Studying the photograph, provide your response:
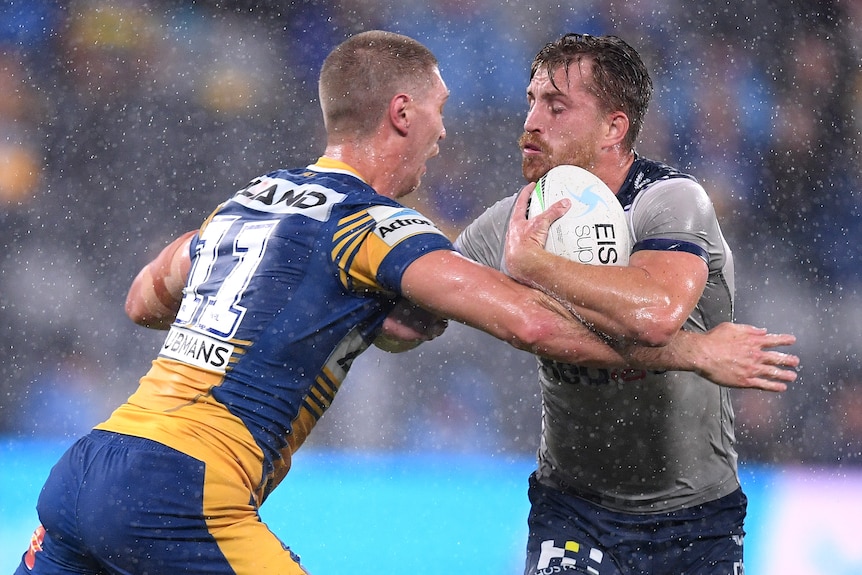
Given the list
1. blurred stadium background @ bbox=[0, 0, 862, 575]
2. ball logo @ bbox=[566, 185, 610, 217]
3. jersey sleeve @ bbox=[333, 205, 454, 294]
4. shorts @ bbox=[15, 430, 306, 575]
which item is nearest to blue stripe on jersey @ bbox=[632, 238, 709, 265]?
ball logo @ bbox=[566, 185, 610, 217]

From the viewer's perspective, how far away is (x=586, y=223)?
115 inches

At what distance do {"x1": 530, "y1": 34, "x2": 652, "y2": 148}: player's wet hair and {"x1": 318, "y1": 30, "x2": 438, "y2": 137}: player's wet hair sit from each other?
0.56 meters

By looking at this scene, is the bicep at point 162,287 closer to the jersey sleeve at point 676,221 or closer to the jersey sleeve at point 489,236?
the jersey sleeve at point 489,236

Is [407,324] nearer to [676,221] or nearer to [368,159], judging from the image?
[368,159]

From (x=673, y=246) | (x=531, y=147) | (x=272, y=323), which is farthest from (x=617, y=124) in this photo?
(x=272, y=323)

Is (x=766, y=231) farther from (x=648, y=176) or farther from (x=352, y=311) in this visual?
(x=352, y=311)

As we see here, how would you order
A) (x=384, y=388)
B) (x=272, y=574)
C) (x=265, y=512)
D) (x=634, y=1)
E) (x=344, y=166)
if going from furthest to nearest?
(x=634, y=1) < (x=384, y=388) < (x=265, y=512) < (x=344, y=166) < (x=272, y=574)

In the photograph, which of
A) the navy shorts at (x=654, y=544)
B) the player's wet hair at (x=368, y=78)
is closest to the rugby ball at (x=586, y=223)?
the player's wet hair at (x=368, y=78)

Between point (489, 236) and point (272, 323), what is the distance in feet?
4.48

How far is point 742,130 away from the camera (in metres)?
10.0

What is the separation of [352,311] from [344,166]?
576 mm

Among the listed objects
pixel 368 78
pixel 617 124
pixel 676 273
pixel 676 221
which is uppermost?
pixel 617 124

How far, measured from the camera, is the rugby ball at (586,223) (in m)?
2.88

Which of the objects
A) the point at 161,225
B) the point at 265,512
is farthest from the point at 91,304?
the point at 265,512
